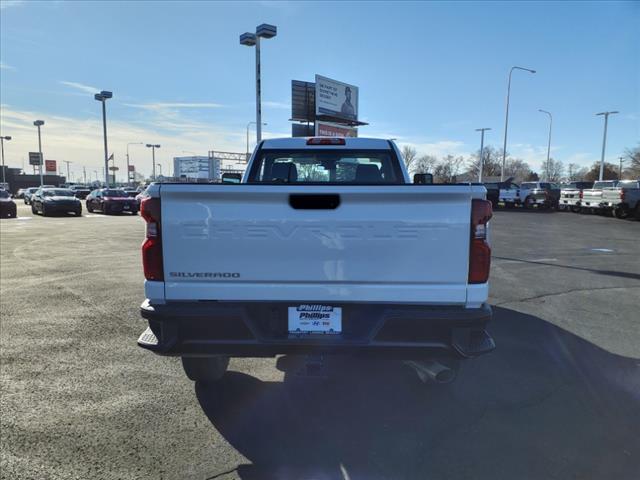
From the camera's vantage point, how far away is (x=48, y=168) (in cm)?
9262

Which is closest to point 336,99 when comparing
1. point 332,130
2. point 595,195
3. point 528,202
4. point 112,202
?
A: point 332,130

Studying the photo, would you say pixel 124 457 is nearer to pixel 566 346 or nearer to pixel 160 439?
pixel 160 439

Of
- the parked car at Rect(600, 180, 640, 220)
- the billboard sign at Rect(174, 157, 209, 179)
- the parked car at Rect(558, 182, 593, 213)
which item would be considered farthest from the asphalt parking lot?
the billboard sign at Rect(174, 157, 209, 179)

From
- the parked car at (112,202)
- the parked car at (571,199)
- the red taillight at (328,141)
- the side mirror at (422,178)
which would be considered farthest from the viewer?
the parked car at (571,199)

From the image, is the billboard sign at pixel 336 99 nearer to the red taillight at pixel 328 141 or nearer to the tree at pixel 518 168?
the red taillight at pixel 328 141

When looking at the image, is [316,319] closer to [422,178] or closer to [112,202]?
[422,178]

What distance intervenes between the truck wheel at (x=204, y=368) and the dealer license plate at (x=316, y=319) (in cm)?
109

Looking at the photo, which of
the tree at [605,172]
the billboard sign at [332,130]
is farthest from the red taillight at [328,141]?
the tree at [605,172]

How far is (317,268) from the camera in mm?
2928

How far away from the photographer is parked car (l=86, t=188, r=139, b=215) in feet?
98.5

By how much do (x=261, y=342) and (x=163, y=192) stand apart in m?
1.15

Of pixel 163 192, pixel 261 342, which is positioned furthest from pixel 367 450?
pixel 163 192

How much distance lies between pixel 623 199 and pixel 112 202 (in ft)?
100

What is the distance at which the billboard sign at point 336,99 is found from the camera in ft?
108
